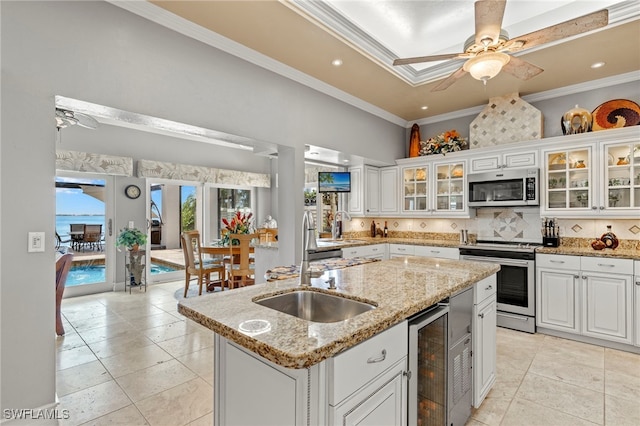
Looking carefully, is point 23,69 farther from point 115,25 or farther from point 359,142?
point 359,142

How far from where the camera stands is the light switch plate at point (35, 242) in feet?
6.55

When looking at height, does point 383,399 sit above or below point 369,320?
below

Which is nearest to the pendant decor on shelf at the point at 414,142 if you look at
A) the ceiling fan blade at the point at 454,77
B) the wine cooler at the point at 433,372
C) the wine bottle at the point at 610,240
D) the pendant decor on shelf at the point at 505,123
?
the pendant decor on shelf at the point at 505,123

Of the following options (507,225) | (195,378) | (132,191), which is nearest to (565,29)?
(507,225)

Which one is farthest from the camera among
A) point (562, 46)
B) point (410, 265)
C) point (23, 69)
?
point (562, 46)

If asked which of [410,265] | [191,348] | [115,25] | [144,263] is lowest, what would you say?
[191,348]

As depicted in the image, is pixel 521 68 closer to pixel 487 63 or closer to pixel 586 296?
pixel 487 63

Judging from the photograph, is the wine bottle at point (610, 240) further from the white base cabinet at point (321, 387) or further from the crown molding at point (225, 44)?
the white base cabinet at point (321, 387)

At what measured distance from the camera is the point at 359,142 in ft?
15.0

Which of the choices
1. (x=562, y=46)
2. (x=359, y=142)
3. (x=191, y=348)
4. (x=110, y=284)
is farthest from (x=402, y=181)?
(x=110, y=284)

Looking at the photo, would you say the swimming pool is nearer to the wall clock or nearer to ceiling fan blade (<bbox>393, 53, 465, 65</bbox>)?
the wall clock

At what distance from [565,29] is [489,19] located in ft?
1.54

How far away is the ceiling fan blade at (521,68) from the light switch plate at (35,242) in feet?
11.4

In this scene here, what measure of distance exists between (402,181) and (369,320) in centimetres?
430
